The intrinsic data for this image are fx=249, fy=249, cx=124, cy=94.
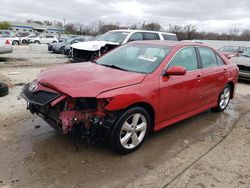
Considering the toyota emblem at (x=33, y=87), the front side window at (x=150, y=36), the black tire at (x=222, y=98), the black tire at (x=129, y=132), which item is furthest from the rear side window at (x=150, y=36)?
the toyota emblem at (x=33, y=87)

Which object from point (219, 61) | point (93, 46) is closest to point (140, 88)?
point (219, 61)

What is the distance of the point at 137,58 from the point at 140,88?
91cm

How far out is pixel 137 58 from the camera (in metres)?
4.21

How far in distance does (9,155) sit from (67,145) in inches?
31.3

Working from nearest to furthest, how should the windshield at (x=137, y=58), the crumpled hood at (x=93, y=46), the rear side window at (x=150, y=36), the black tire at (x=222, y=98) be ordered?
the windshield at (x=137, y=58) → the black tire at (x=222, y=98) → the crumpled hood at (x=93, y=46) → the rear side window at (x=150, y=36)

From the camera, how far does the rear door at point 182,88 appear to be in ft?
12.7

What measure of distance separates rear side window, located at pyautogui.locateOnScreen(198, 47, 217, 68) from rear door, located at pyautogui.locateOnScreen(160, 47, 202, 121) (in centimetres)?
24

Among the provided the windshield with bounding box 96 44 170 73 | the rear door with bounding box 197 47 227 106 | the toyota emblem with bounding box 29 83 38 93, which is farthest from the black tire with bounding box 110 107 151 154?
the rear door with bounding box 197 47 227 106

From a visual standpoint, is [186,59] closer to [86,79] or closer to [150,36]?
[86,79]

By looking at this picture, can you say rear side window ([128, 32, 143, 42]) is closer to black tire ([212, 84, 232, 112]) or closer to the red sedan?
black tire ([212, 84, 232, 112])

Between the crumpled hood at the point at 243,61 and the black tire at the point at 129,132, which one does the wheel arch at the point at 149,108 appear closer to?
the black tire at the point at 129,132

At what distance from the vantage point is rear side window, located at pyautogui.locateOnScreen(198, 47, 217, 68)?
4835 millimetres

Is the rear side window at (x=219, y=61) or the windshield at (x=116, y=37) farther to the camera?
the windshield at (x=116, y=37)

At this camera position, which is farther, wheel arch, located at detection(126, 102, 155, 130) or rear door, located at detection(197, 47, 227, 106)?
rear door, located at detection(197, 47, 227, 106)
